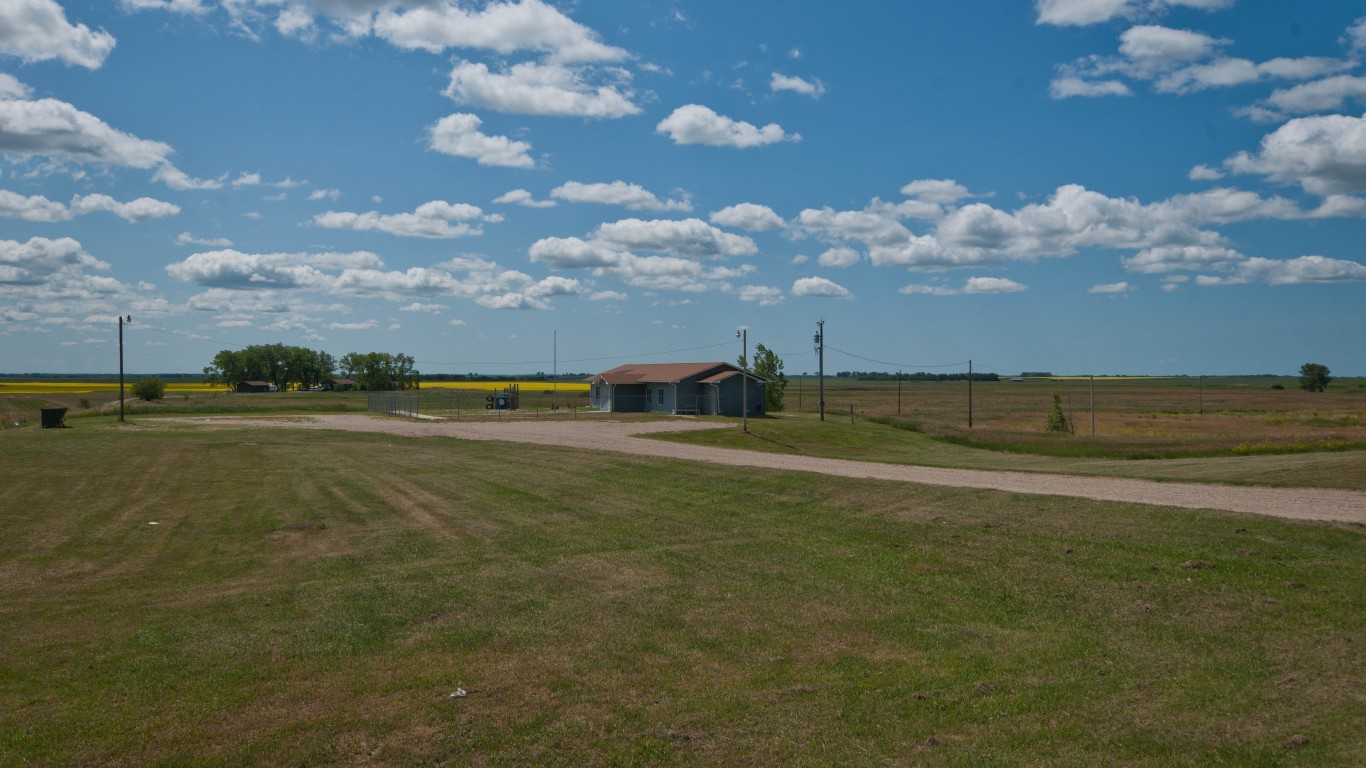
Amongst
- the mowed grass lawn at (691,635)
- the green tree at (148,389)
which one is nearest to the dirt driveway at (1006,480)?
the mowed grass lawn at (691,635)

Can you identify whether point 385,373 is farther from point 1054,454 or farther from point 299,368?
point 1054,454

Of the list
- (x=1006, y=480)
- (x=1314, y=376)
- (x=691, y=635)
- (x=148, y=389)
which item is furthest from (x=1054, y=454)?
(x=1314, y=376)

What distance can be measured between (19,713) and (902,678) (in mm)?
7719

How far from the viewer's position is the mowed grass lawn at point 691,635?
7.20 metres

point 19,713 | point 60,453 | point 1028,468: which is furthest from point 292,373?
point 19,713

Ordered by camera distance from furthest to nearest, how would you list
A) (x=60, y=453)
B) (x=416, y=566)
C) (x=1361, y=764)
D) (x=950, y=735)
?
(x=60, y=453), (x=416, y=566), (x=950, y=735), (x=1361, y=764)

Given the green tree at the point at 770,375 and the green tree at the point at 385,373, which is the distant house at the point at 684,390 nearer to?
the green tree at the point at 770,375

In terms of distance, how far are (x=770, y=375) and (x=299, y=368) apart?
464 feet

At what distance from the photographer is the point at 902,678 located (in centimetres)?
865

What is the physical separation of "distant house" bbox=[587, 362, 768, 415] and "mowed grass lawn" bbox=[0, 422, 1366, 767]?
43.1 metres

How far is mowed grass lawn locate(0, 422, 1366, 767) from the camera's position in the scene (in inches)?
283

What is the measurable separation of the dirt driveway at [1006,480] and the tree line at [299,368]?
5094 inches

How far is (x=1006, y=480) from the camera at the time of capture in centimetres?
2297

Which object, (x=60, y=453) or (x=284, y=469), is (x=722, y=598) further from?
(x=60, y=453)
